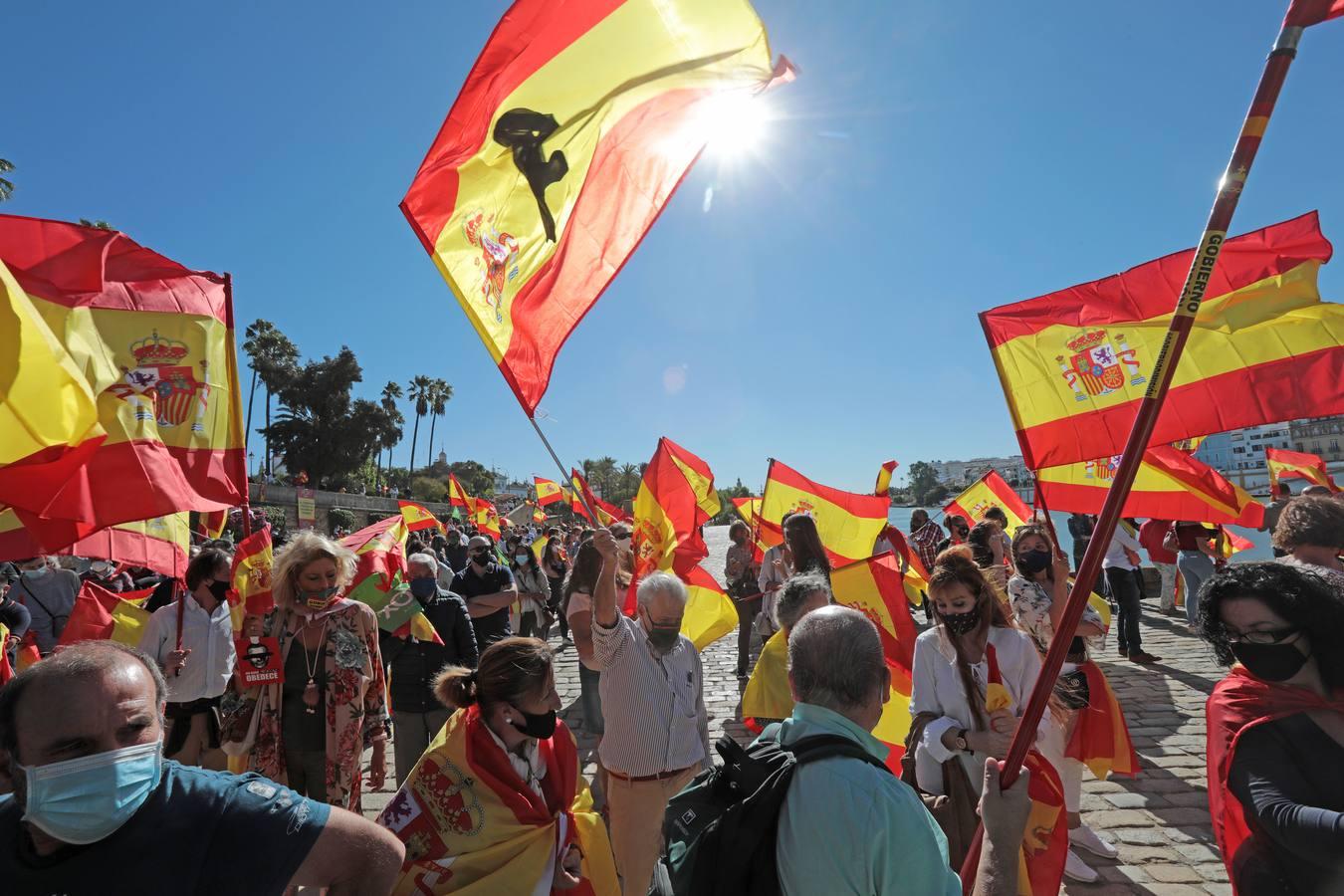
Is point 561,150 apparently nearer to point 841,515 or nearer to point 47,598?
point 841,515

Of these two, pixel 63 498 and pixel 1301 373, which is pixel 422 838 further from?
pixel 1301 373

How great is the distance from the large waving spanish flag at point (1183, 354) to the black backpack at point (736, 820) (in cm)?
413

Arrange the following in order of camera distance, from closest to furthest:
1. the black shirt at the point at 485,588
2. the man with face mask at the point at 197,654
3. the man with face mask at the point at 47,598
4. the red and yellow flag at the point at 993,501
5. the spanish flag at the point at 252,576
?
the spanish flag at the point at 252,576 → the man with face mask at the point at 197,654 → the black shirt at the point at 485,588 → the man with face mask at the point at 47,598 → the red and yellow flag at the point at 993,501

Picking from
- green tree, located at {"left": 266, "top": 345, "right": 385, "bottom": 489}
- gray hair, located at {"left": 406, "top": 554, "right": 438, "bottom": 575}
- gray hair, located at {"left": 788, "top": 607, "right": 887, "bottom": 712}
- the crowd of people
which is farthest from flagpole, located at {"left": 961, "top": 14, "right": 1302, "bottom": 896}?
green tree, located at {"left": 266, "top": 345, "right": 385, "bottom": 489}

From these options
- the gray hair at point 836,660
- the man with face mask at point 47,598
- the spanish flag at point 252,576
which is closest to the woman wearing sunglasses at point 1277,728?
the gray hair at point 836,660

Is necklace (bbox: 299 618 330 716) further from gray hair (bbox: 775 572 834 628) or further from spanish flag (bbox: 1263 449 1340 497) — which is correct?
spanish flag (bbox: 1263 449 1340 497)

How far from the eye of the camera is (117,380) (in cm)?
406

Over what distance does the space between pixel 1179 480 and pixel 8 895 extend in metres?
7.27

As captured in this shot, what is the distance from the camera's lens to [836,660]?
1.84 metres

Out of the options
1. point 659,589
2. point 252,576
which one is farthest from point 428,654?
point 659,589

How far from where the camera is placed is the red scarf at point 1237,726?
1822 millimetres

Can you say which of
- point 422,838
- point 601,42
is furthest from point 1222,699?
point 601,42

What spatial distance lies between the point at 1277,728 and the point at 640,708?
8.33 ft

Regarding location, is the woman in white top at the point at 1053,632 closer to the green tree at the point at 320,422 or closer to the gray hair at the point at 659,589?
the gray hair at the point at 659,589
